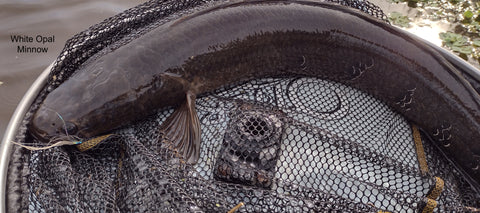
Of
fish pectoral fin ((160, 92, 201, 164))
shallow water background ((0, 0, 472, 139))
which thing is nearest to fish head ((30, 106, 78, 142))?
fish pectoral fin ((160, 92, 201, 164))

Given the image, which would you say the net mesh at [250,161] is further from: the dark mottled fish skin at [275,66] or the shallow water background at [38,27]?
the shallow water background at [38,27]

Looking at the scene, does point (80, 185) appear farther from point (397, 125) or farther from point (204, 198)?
point (397, 125)

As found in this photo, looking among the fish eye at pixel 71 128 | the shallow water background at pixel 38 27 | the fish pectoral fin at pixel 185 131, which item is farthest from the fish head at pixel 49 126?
the shallow water background at pixel 38 27

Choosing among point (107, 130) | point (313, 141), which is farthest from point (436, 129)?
point (107, 130)

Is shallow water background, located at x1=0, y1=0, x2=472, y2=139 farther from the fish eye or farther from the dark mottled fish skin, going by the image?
the dark mottled fish skin

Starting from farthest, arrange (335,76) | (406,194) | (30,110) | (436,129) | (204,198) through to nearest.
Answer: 1. (335,76)
2. (436,129)
3. (30,110)
4. (406,194)
5. (204,198)

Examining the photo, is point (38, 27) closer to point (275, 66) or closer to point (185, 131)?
point (185, 131)
